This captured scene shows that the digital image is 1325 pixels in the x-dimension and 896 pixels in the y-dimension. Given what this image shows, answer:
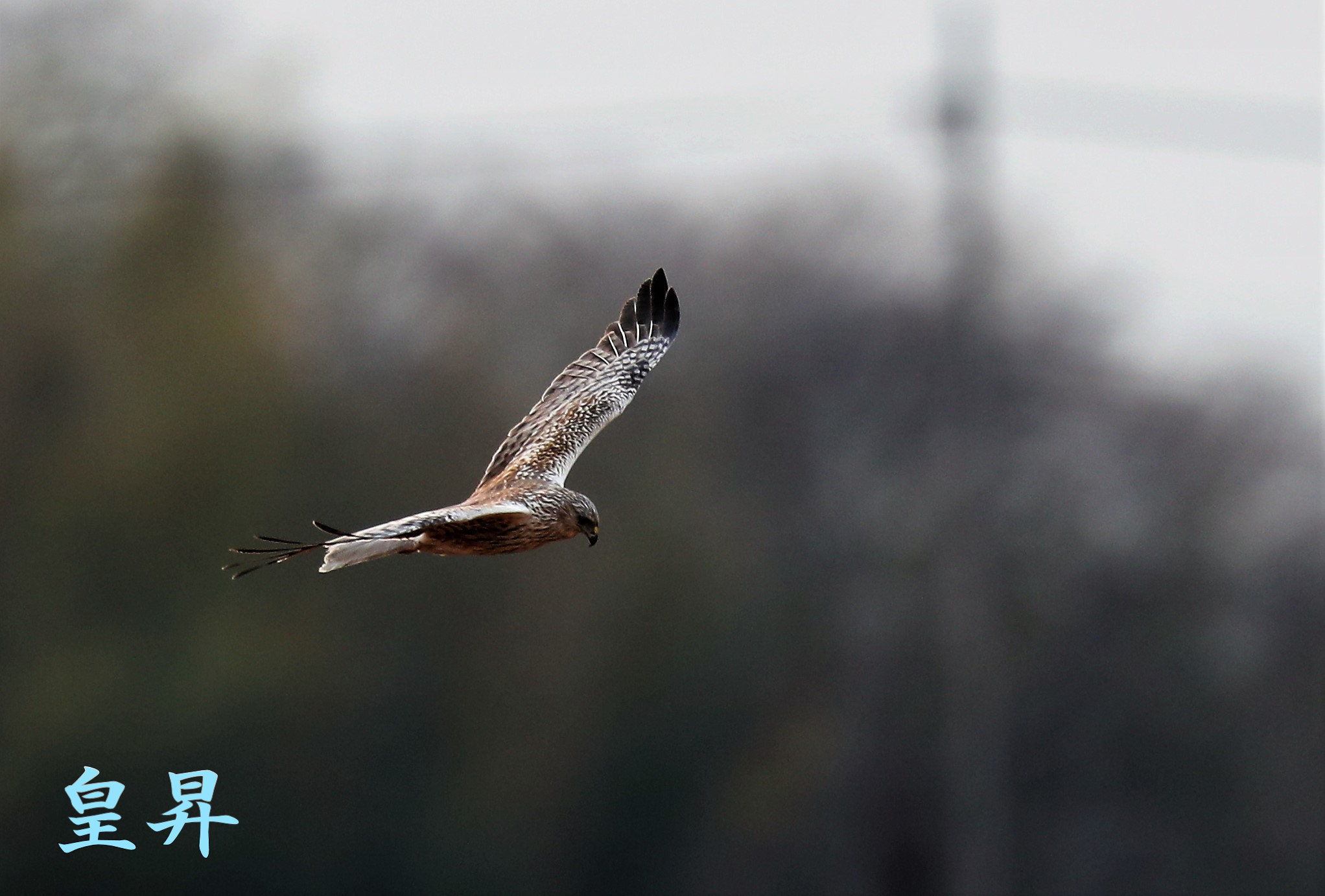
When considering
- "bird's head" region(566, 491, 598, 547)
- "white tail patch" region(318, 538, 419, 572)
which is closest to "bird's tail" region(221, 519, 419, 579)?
"white tail patch" region(318, 538, 419, 572)

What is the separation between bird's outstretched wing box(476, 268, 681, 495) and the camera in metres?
4.70

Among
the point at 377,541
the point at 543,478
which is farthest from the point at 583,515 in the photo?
the point at 377,541

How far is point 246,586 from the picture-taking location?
20.3 metres

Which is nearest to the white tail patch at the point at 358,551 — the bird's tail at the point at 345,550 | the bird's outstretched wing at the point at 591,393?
the bird's tail at the point at 345,550

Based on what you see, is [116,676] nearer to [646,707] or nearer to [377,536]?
[646,707]

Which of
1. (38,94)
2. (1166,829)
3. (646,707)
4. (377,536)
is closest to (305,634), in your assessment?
(646,707)

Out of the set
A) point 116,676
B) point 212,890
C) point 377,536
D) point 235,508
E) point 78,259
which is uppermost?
point 78,259

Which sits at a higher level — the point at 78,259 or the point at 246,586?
the point at 78,259

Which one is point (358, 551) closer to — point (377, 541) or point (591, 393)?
point (377, 541)

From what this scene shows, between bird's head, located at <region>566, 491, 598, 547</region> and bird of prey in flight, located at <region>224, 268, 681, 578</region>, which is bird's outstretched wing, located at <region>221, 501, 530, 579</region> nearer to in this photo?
bird of prey in flight, located at <region>224, 268, 681, 578</region>

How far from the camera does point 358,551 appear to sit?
10.0 feet

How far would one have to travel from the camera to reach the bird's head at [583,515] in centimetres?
379

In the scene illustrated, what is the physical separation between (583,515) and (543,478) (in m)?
0.51

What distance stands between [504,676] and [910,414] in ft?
18.8
